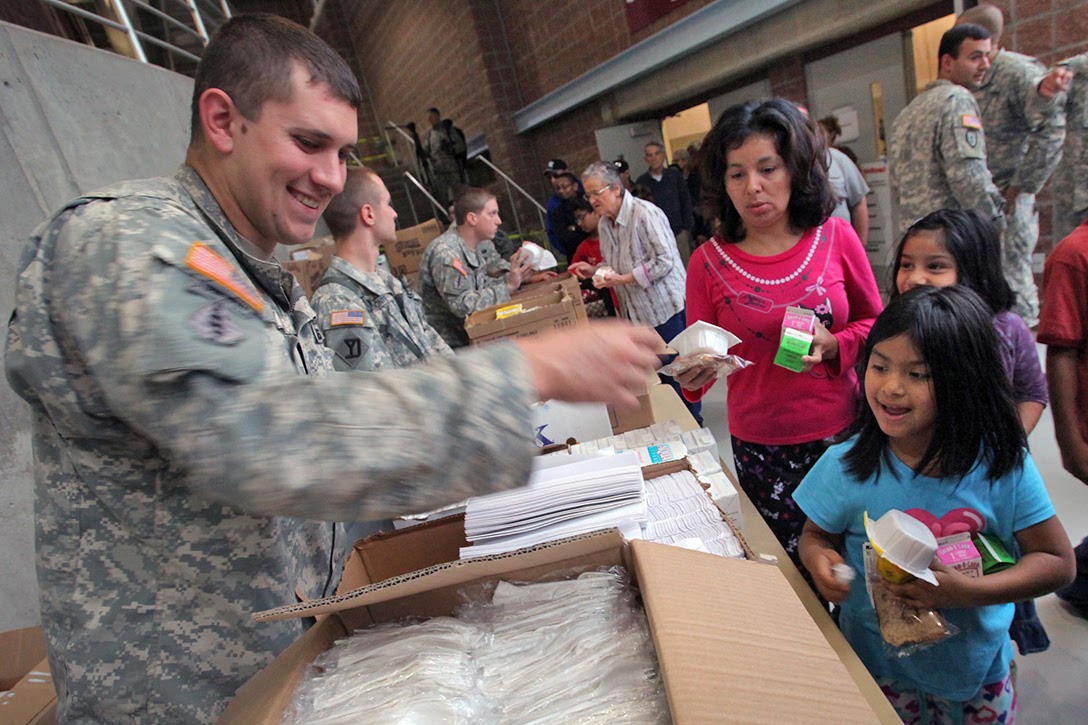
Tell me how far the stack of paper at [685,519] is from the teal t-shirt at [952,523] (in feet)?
1.07

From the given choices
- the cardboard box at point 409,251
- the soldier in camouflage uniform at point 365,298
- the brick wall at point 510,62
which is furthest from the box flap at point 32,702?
the brick wall at point 510,62

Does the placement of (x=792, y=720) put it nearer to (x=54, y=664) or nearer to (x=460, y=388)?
(x=460, y=388)

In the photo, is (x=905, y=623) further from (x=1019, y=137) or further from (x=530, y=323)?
(x=1019, y=137)

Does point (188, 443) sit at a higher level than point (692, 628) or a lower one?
higher

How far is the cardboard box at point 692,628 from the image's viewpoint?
0.47 metres

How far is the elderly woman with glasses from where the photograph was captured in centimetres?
315

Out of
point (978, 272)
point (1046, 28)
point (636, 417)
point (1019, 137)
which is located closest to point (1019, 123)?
point (1019, 137)

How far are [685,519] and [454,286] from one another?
261 cm

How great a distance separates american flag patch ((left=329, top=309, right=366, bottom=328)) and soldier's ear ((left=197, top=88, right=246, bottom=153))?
1.18m

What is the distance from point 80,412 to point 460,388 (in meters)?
0.51

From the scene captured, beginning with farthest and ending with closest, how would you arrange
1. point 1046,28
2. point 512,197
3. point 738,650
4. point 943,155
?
point 512,197 < point 1046,28 < point 943,155 < point 738,650

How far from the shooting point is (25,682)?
54.4 inches

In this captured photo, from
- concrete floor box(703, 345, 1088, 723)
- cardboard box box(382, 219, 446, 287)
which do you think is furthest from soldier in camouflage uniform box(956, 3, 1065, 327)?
cardboard box box(382, 219, 446, 287)

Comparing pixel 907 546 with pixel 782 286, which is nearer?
pixel 907 546
